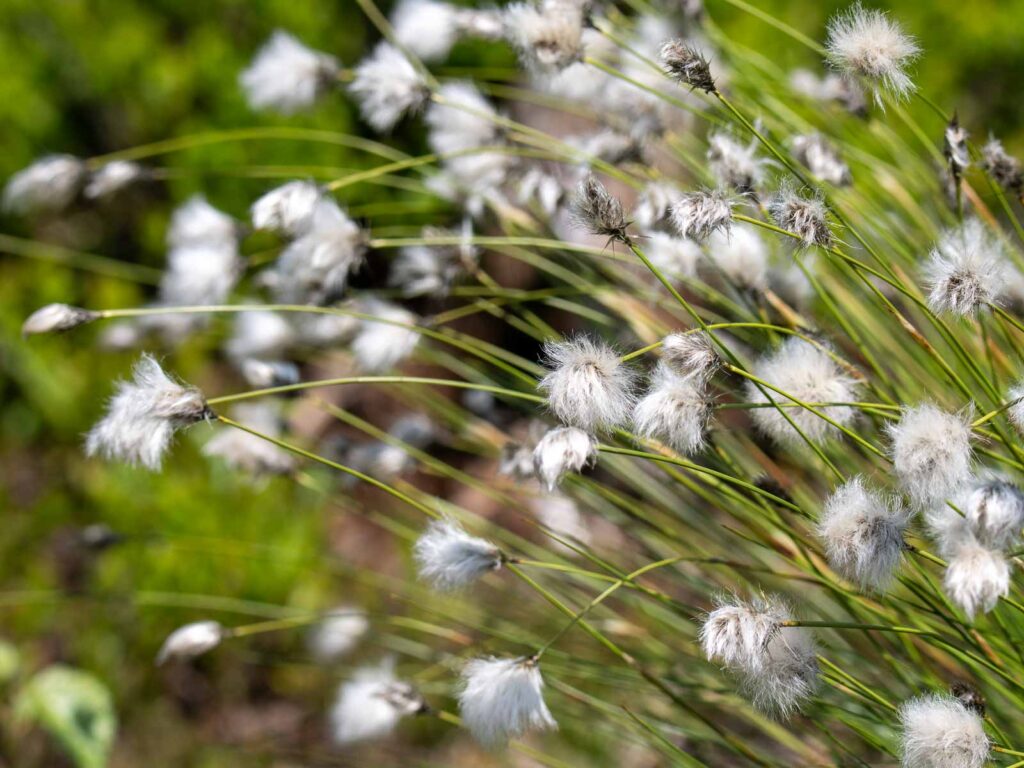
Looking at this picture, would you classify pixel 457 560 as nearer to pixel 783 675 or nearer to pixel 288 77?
pixel 783 675

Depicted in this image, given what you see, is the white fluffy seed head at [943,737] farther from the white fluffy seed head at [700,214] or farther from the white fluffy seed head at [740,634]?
the white fluffy seed head at [700,214]

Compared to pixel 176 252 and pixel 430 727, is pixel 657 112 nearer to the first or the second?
pixel 176 252

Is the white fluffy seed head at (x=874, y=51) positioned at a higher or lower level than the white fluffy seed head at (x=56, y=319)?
higher

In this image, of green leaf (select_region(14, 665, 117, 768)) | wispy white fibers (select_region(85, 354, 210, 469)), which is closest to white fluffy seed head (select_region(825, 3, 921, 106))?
wispy white fibers (select_region(85, 354, 210, 469))

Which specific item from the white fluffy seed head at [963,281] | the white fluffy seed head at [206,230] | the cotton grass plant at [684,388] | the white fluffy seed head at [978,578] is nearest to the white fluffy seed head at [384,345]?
the cotton grass plant at [684,388]

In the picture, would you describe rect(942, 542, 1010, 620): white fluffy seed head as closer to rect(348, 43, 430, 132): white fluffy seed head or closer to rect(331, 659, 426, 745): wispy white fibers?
rect(331, 659, 426, 745): wispy white fibers

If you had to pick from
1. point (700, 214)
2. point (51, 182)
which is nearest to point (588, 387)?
point (700, 214)

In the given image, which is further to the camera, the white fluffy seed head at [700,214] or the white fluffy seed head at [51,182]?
the white fluffy seed head at [51,182]
